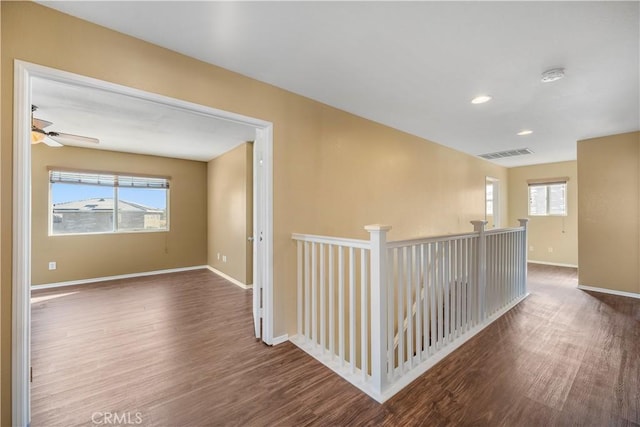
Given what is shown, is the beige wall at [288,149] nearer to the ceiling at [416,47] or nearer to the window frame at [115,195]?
the ceiling at [416,47]

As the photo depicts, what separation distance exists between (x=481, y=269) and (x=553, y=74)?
1924 mm

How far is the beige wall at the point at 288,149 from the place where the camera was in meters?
1.44

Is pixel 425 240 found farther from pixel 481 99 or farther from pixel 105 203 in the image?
pixel 105 203

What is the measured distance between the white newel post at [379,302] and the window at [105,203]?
5.15 metres

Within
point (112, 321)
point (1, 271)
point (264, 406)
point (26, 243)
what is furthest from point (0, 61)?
point (112, 321)

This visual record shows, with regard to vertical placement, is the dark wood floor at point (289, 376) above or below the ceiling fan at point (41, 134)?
below

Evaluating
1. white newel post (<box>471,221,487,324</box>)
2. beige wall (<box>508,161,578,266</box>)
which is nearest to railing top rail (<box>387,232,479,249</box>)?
white newel post (<box>471,221,487,324</box>)

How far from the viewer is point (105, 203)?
4.92 m

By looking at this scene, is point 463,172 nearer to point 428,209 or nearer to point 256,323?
point 428,209

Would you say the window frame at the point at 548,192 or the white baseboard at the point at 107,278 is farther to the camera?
the window frame at the point at 548,192

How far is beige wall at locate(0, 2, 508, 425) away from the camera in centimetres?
144

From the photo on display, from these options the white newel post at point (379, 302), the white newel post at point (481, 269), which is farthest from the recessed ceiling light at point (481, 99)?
the white newel post at point (379, 302)

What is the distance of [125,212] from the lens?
5.11m

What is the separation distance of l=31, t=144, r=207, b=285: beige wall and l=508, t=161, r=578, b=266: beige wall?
26.3ft
